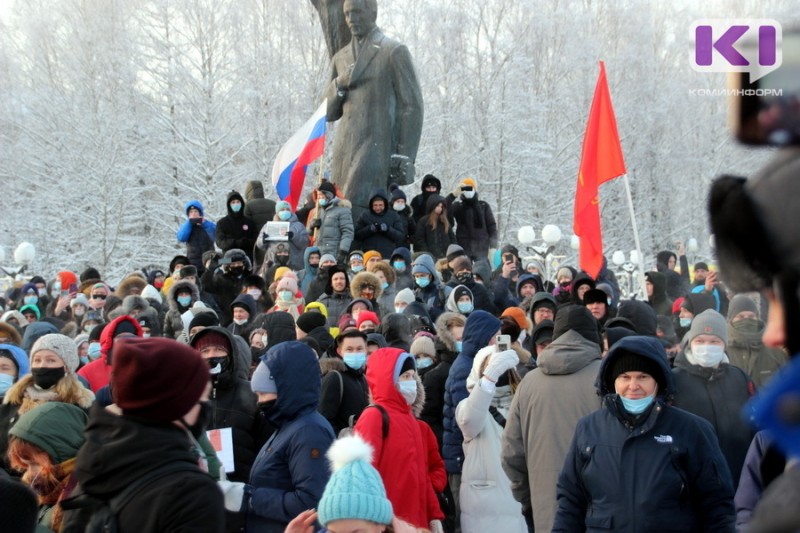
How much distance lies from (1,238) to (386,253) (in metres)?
20.5

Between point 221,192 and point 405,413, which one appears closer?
point 405,413

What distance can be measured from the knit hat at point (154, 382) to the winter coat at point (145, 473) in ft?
0.11

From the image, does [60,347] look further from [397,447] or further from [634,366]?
[634,366]

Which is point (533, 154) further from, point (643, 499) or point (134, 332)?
point (643, 499)

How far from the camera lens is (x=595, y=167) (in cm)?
1295

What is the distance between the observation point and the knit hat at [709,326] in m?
6.37

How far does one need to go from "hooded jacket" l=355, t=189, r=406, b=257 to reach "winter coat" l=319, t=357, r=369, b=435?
8.88 meters

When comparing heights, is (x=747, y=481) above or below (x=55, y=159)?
below

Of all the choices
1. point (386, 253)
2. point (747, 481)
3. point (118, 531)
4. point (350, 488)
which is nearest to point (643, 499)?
point (747, 481)

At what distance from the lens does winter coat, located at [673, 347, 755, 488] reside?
615cm

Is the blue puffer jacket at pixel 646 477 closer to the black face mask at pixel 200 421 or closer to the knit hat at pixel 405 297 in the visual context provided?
the black face mask at pixel 200 421

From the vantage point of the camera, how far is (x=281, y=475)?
4.85 metres

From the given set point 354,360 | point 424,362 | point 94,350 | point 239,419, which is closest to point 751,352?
point 424,362

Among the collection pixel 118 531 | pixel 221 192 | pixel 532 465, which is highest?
pixel 221 192
